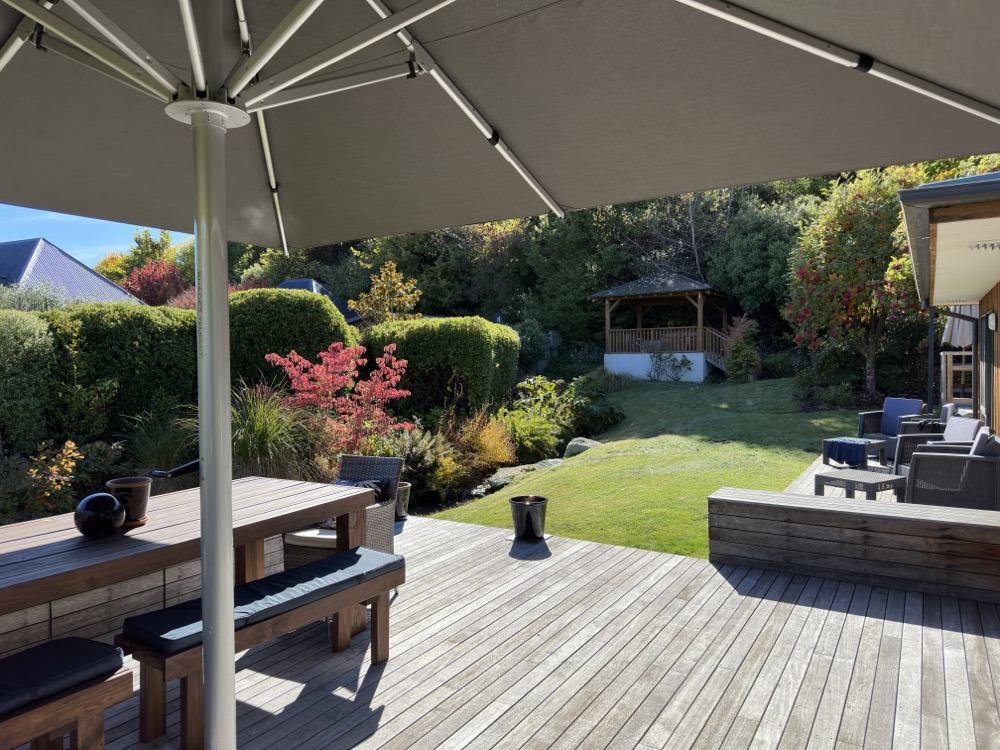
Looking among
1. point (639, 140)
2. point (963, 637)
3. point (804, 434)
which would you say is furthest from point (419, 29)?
point (804, 434)

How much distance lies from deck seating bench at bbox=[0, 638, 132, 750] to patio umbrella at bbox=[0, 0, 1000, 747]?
40 centimetres

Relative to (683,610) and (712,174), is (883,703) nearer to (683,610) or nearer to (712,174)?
(683,610)

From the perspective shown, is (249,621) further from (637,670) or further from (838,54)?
(838,54)

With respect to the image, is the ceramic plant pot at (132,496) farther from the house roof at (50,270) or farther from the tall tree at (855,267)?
the house roof at (50,270)

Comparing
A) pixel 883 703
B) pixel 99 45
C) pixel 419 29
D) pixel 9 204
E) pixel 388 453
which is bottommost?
pixel 883 703

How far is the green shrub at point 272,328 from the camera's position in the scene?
9.10 m

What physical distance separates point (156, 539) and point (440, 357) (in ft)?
26.4

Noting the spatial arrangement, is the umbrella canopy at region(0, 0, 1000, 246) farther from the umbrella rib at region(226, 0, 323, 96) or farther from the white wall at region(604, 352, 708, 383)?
the white wall at region(604, 352, 708, 383)

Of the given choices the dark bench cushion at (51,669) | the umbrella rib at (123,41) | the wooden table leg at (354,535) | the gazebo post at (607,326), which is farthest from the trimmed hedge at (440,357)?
the gazebo post at (607,326)

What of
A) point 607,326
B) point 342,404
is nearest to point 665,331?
point 607,326

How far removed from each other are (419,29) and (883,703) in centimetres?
324

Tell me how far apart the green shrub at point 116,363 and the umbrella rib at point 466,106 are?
20.2 ft

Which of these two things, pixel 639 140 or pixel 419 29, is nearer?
pixel 419 29

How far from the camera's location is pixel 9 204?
2.76 meters
